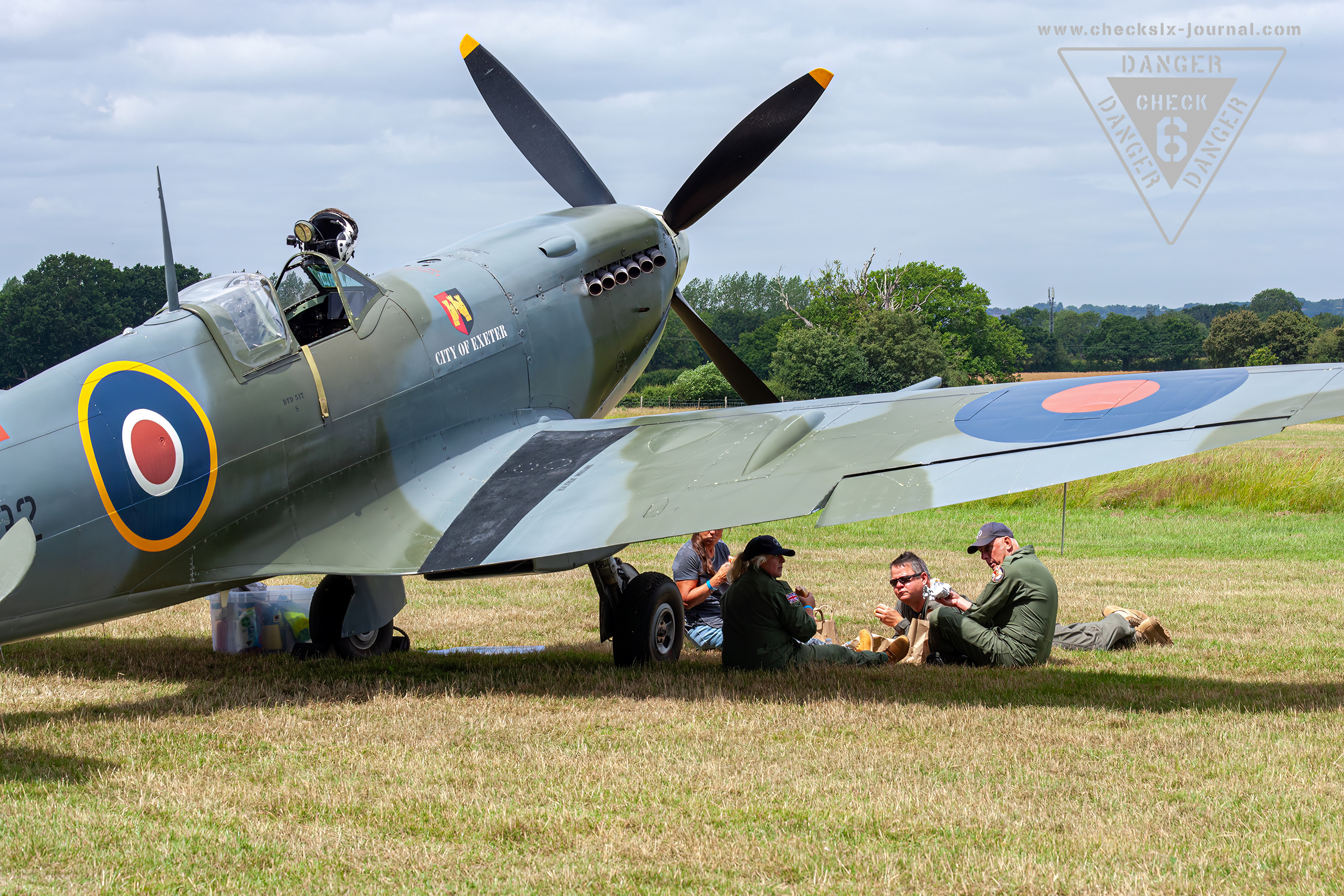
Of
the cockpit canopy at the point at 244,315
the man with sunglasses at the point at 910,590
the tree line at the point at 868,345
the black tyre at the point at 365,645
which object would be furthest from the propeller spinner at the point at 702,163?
the tree line at the point at 868,345

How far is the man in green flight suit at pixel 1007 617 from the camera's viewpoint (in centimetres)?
748

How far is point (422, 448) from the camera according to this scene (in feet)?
25.6

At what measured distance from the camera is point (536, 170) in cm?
1165

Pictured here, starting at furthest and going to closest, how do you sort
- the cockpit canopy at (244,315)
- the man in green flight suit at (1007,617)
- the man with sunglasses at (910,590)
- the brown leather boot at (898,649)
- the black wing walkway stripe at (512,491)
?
the man with sunglasses at (910,590) < the brown leather boot at (898,649) < the man in green flight suit at (1007,617) < the black wing walkway stripe at (512,491) < the cockpit canopy at (244,315)

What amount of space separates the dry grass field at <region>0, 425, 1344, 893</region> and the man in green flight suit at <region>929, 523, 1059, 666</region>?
228 mm

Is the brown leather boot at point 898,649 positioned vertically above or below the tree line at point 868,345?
below

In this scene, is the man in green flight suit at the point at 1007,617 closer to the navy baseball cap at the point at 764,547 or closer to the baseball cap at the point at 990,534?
the baseball cap at the point at 990,534

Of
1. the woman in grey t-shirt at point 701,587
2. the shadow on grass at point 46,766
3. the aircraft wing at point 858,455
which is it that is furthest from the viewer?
the woman in grey t-shirt at point 701,587

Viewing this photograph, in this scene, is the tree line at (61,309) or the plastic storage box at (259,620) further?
the tree line at (61,309)

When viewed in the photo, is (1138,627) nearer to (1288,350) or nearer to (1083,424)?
(1083,424)

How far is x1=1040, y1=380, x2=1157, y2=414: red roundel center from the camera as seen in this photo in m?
6.74

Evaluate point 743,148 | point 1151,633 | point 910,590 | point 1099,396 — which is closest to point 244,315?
point 910,590

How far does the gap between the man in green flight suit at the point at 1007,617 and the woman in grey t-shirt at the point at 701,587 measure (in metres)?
1.96

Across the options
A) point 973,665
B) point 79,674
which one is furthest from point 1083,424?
point 79,674
